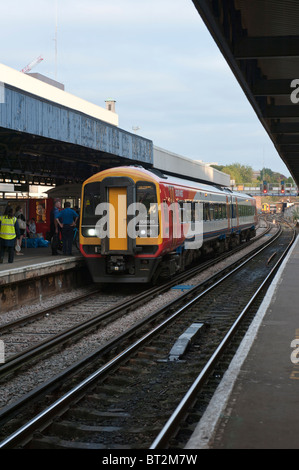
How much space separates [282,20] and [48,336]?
630 centimetres

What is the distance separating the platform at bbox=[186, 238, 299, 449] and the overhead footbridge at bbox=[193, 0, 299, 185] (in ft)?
13.7

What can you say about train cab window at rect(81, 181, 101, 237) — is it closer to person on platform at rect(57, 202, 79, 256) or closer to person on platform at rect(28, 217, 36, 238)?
person on platform at rect(57, 202, 79, 256)

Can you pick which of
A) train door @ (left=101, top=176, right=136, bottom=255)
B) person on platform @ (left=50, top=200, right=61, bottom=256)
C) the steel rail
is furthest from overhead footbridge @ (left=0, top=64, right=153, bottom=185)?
the steel rail

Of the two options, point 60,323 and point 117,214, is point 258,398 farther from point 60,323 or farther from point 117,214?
point 117,214

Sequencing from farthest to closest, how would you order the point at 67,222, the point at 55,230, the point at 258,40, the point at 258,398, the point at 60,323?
the point at 55,230 < the point at 67,222 < the point at 60,323 < the point at 258,40 < the point at 258,398

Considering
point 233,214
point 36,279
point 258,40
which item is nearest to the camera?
point 258,40

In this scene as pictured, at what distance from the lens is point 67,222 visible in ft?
52.7

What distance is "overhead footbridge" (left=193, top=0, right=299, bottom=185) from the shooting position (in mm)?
8047

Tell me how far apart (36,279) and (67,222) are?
104 inches

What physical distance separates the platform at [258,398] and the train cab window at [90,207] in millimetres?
6308

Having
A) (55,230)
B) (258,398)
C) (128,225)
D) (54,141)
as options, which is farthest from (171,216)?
(258,398)

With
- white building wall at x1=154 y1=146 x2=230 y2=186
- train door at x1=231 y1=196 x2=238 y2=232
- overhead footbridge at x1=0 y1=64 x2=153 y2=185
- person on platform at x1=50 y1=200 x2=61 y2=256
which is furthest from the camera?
white building wall at x1=154 y1=146 x2=230 y2=186

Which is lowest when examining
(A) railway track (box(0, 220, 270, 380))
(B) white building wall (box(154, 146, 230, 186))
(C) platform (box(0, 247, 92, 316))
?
(A) railway track (box(0, 220, 270, 380))

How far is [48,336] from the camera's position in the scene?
32.4 feet
